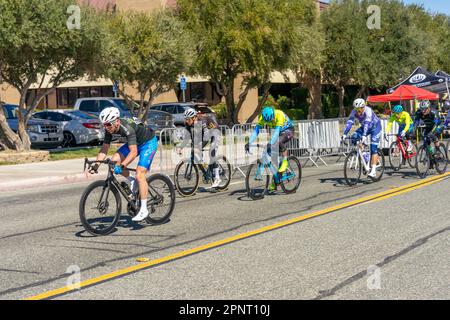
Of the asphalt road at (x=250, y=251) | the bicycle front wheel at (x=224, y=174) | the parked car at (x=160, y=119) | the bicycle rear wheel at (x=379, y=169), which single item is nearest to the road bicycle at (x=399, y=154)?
the bicycle rear wheel at (x=379, y=169)

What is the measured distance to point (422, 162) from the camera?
15.6m

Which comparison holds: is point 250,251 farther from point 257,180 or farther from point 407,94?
point 407,94

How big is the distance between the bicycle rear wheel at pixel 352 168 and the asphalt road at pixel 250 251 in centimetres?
141

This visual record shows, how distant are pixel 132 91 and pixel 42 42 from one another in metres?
29.8

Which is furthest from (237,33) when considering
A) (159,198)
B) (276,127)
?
(159,198)

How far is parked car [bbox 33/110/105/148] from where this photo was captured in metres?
26.7

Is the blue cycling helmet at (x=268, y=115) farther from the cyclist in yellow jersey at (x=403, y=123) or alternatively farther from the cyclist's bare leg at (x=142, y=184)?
the cyclist in yellow jersey at (x=403, y=123)

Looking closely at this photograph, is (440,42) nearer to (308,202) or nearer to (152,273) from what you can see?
(308,202)

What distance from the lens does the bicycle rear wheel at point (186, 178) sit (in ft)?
43.3

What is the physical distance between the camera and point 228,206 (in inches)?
468

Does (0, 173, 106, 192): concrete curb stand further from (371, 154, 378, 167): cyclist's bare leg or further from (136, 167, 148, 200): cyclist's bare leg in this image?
(136, 167, 148, 200): cyclist's bare leg

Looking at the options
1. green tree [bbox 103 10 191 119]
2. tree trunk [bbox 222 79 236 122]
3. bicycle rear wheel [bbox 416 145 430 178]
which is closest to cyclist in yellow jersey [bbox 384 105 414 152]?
bicycle rear wheel [bbox 416 145 430 178]

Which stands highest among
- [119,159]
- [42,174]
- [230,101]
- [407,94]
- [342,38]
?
[342,38]

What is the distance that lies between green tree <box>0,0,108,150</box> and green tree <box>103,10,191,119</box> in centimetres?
192
